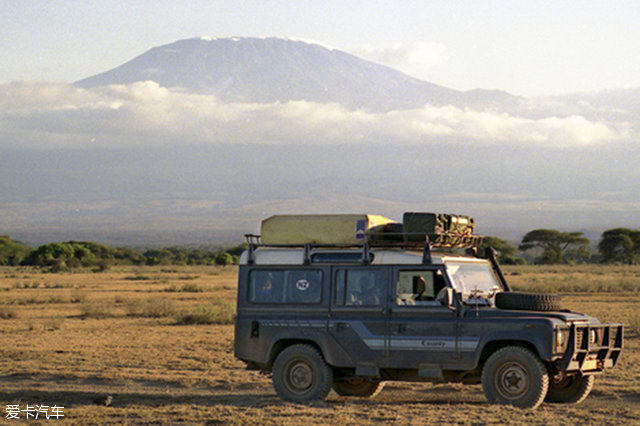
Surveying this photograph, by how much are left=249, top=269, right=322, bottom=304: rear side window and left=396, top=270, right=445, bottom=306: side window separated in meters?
1.12

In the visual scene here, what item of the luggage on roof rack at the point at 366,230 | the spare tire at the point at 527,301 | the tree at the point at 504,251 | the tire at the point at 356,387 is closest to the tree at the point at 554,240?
the tree at the point at 504,251

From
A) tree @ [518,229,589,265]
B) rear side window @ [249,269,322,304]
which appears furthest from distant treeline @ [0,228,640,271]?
rear side window @ [249,269,322,304]

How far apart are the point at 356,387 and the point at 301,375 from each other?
1.26 m

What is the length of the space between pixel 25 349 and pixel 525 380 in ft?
40.0

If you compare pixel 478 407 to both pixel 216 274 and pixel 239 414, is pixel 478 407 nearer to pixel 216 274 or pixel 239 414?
pixel 239 414

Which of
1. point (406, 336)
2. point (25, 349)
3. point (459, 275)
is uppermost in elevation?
point (459, 275)

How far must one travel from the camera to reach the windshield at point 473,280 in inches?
482

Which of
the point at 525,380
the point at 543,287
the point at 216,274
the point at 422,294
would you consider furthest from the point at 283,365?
the point at 216,274

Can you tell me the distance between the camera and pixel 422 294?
12273mm

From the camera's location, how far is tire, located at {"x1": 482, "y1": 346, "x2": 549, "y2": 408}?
38.2ft

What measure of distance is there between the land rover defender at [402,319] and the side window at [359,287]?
0.5 inches

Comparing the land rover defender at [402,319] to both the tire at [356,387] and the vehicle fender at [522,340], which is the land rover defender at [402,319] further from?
the tire at [356,387]

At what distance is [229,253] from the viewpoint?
371 feet

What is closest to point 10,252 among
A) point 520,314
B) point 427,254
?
point 427,254
